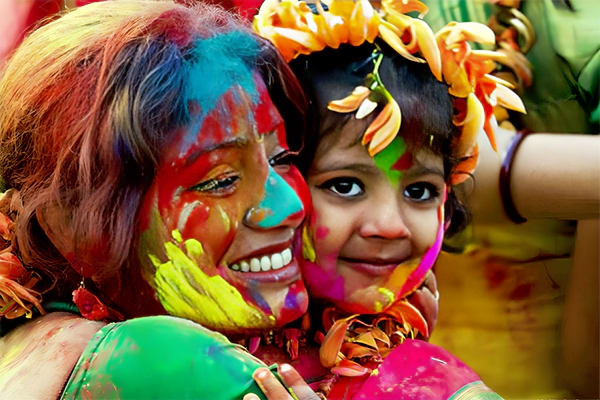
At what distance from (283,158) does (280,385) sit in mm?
372

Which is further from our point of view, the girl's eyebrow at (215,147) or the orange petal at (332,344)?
the orange petal at (332,344)

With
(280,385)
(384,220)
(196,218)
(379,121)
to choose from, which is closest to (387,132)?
(379,121)

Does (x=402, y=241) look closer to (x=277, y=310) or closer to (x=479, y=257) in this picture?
(x=277, y=310)

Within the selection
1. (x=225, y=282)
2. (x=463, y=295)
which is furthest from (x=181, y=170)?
(x=463, y=295)

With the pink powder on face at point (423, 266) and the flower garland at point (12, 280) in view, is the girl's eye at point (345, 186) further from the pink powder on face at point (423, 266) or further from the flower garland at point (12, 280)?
the flower garland at point (12, 280)

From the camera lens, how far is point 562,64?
1.76m

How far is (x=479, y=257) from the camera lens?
1.83 meters

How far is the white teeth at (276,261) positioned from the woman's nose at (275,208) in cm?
5

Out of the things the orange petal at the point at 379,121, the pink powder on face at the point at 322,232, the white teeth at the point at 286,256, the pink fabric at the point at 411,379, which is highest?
the orange petal at the point at 379,121

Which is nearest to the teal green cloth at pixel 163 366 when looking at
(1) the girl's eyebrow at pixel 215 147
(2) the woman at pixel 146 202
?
(2) the woman at pixel 146 202

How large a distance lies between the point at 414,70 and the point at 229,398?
64 centimetres

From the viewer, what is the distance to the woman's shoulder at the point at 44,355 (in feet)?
3.61

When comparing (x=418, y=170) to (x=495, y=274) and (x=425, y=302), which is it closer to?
(x=425, y=302)

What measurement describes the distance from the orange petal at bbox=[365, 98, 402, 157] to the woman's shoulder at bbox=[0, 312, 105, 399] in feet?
1.72
